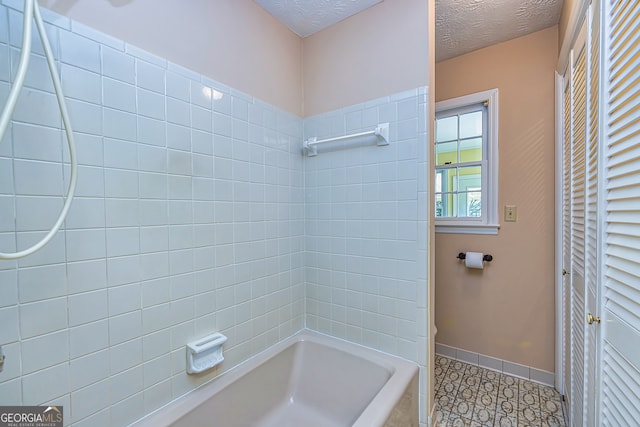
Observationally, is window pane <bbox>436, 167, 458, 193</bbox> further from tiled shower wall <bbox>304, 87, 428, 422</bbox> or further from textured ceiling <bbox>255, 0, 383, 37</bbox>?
textured ceiling <bbox>255, 0, 383, 37</bbox>

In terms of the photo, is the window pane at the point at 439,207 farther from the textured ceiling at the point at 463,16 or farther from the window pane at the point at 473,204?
the textured ceiling at the point at 463,16

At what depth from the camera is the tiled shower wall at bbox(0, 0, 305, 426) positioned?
0.80m

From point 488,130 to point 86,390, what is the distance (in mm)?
2691

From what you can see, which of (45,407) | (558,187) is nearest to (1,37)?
(45,407)

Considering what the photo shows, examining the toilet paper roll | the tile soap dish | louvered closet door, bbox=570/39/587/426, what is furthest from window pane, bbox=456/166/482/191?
the tile soap dish

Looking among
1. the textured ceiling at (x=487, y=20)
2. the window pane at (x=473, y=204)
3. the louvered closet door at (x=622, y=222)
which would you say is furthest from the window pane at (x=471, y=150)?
the louvered closet door at (x=622, y=222)

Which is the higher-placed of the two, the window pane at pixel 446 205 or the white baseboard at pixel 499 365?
the window pane at pixel 446 205

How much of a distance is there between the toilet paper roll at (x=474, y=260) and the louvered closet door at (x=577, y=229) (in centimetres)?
61

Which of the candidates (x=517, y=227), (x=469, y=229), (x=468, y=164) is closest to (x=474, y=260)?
(x=469, y=229)

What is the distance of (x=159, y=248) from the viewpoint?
3.62ft

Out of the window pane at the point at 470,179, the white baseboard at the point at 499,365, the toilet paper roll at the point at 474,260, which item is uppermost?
the window pane at the point at 470,179

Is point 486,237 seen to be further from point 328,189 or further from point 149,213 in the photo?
point 149,213

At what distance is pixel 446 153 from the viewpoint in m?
2.31

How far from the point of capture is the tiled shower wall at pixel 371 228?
1.45 meters
